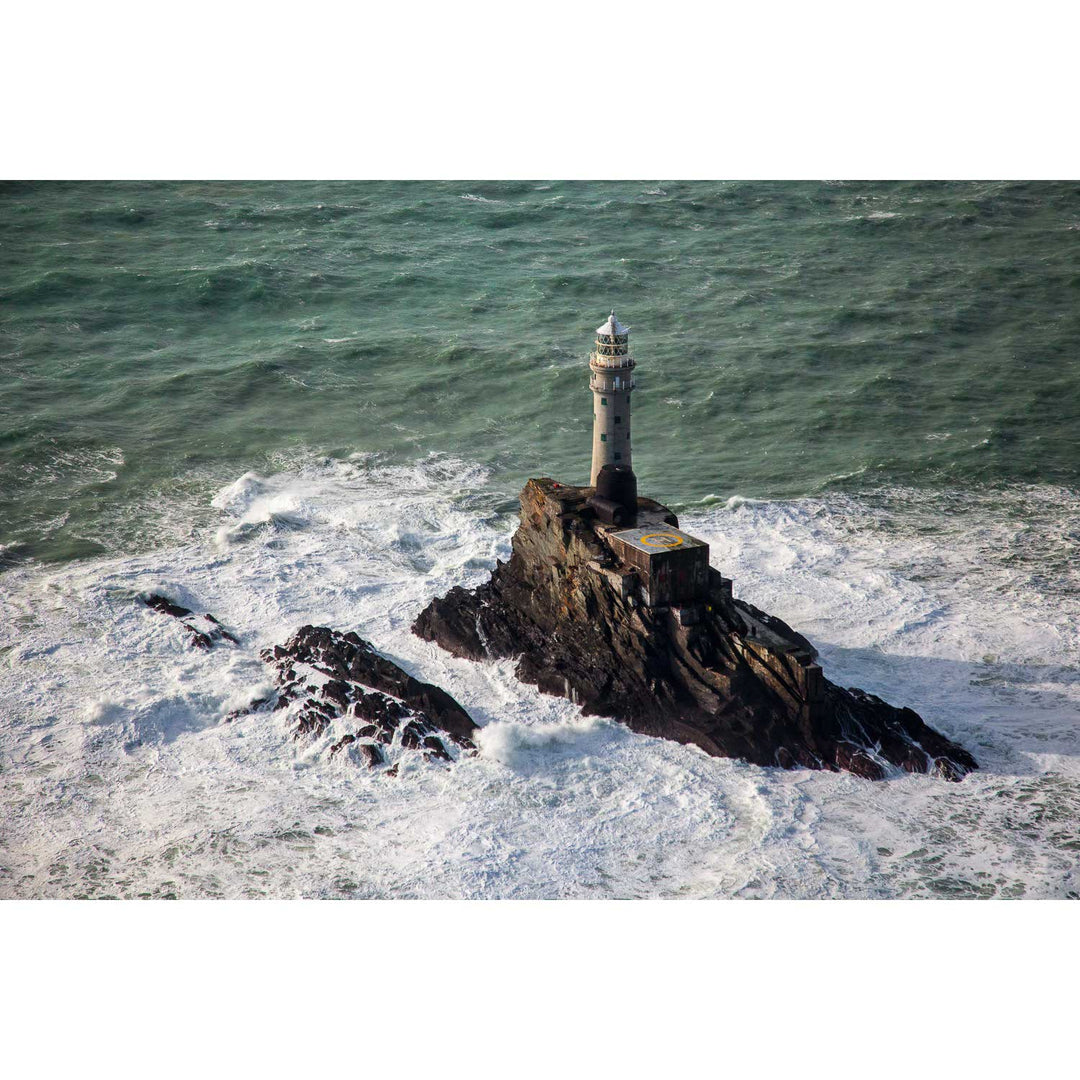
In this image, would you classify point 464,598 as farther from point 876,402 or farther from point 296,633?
point 876,402

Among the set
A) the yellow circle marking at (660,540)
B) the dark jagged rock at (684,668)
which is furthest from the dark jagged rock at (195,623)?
the yellow circle marking at (660,540)

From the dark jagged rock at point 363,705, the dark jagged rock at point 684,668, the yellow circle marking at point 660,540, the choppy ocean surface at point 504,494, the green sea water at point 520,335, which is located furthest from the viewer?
the green sea water at point 520,335

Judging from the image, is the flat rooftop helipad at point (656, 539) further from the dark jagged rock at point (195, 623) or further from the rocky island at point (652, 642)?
the dark jagged rock at point (195, 623)

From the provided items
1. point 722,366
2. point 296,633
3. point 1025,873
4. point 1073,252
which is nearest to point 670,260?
point 722,366

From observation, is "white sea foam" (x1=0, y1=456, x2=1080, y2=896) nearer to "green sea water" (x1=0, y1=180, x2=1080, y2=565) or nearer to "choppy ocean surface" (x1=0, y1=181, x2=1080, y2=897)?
"choppy ocean surface" (x1=0, y1=181, x2=1080, y2=897)

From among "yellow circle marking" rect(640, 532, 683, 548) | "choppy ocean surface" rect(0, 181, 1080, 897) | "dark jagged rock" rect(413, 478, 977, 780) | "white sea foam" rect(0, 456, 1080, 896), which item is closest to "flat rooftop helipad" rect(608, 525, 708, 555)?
"yellow circle marking" rect(640, 532, 683, 548)
